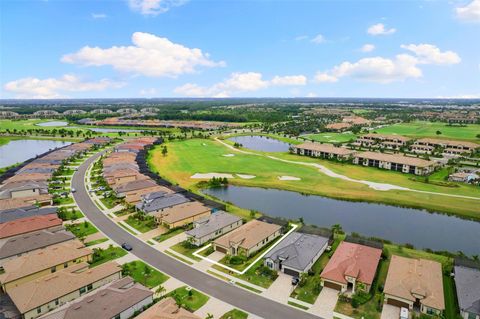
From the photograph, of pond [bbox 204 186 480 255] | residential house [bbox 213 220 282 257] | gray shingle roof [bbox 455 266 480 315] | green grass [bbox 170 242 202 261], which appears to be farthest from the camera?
pond [bbox 204 186 480 255]

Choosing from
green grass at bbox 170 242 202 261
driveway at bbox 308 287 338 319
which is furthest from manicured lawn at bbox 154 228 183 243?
driveway at bbox 308 287 338 319

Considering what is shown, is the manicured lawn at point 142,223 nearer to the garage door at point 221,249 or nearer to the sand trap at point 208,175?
the garage door at point 221,249

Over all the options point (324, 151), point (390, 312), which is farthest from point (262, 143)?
point (390, 312)

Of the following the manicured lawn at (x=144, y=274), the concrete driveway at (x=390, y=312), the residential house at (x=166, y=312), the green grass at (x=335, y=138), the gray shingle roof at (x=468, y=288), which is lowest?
the concrete driveway at (x=390, y=312)

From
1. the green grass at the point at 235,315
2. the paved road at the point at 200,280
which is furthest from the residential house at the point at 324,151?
the green grass at the point at 235,315

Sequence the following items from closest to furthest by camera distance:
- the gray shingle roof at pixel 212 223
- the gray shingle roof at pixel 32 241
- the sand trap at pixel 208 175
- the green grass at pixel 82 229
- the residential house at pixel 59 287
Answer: the residential house at pixel 59 287, the gray shingle roof at pixel 32 241, the gray shingle roof at pixel 212 223, the green grass at pixel 82 229, the sand trap at pixel 208 175

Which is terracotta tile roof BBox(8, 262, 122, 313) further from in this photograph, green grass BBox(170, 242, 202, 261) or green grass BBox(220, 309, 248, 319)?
A: green grass BBox(220, 309, 248, 319)
